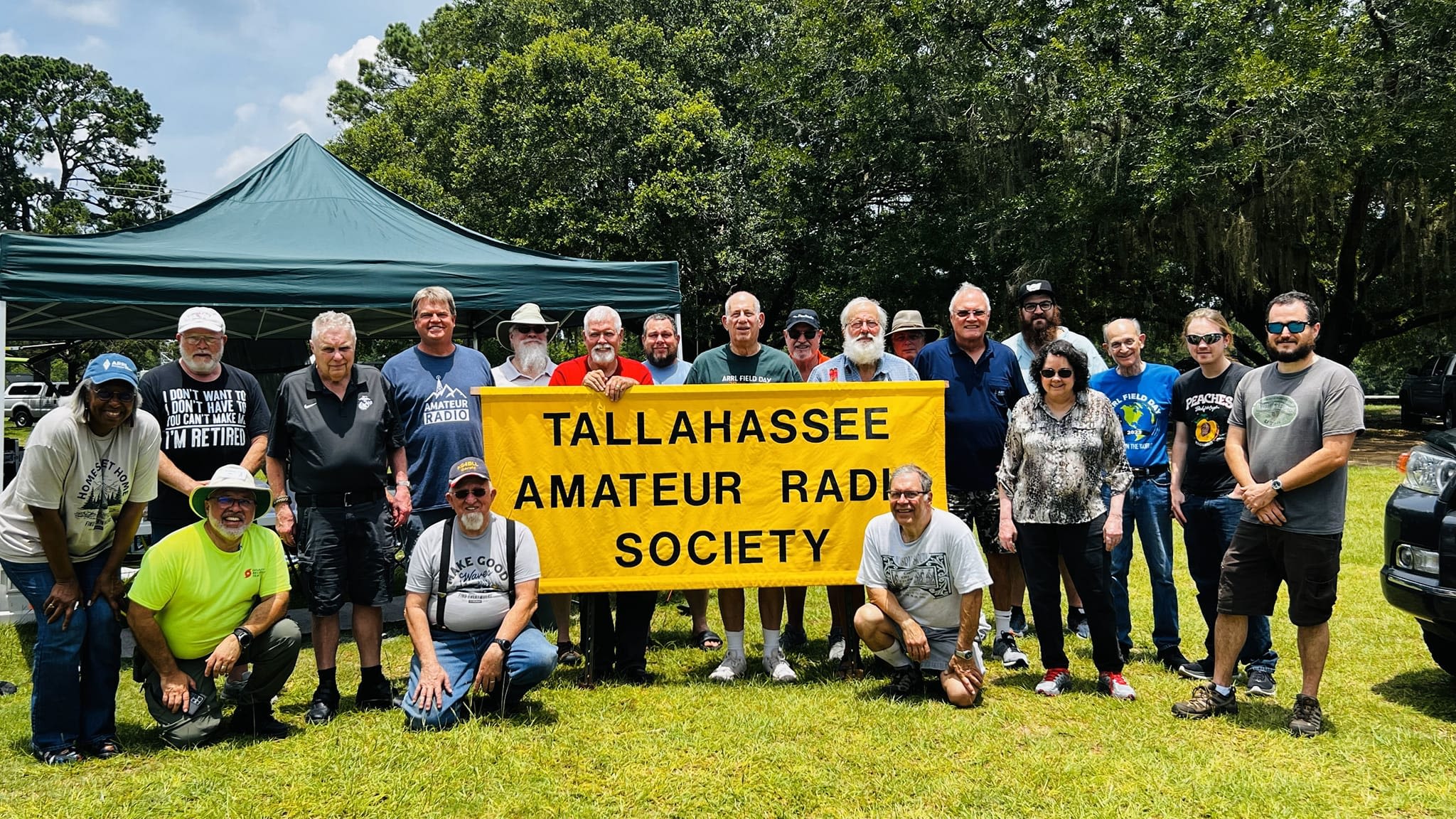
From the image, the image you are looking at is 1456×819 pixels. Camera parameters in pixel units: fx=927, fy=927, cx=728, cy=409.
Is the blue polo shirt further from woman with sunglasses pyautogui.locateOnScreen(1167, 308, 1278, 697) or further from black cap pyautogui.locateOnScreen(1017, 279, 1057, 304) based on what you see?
woman with sunglasses pyautogui.locateOnScreen(1167, 308, 1278, 697)

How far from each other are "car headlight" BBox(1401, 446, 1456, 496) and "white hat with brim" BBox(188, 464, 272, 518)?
531 centimetres

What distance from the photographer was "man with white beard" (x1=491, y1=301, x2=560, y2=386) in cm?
573

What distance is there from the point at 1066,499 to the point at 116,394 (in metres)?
4.27

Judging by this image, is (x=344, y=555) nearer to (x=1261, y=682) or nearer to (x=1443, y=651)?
(x=1261, y=682)

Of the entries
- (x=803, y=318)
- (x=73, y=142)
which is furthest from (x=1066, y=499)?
(x=73, y=142)

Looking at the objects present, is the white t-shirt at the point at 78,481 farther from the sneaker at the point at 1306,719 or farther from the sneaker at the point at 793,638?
the sneaker at the point at 1306,719

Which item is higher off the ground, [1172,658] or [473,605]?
[473,605]

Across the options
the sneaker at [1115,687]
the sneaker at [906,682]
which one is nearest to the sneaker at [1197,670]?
the sneaker at [1115,687]

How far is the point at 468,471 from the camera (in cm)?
424

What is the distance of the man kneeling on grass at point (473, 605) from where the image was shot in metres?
4.24

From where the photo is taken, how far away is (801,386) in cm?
500

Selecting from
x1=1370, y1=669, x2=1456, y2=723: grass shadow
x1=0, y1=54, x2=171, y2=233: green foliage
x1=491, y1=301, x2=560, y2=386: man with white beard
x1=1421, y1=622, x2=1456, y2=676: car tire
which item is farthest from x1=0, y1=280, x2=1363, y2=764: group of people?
x1=0, y1=54, x2=171, y2=233: green foliage

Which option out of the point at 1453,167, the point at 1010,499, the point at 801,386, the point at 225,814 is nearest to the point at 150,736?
the point at 225,814

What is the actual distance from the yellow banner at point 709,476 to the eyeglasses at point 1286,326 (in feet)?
5.11
